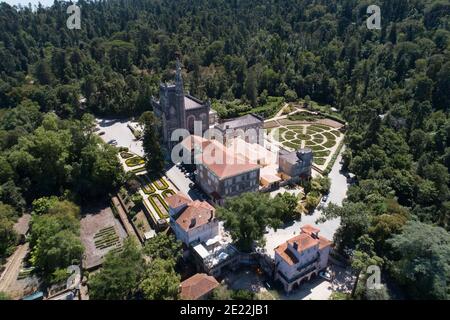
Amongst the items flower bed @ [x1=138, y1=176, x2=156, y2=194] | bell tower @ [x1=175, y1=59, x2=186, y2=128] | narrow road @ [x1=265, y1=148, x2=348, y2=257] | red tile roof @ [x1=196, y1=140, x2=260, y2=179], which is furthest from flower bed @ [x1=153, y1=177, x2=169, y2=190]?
narrow road @ [x1=265, y1=148, x2=348, y2=257]

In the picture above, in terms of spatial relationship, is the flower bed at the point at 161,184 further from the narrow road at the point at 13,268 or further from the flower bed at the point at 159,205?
the narrow road at the point at 13,268

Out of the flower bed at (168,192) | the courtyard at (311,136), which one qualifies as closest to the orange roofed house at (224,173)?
the flower bed at (168,192)

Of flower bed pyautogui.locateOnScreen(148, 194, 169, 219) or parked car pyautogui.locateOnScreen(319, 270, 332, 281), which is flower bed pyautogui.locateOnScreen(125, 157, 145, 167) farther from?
parked car pyautogui.locateOnScreen(319, 270, 332, 281)

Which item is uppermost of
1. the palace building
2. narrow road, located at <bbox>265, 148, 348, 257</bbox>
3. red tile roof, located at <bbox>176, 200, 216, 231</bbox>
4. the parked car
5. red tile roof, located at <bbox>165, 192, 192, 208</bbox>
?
the palace building

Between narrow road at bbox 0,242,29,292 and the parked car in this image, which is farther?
narrow road at bbox 0,242,29,292

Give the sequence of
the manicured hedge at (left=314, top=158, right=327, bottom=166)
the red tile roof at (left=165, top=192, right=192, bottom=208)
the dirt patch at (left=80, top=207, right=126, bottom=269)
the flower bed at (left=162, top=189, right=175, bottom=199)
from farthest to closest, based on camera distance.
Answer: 1. the manicured hedge at (left=314, top=158, right=327, bottom=166)
2. the flower bed at (left=162, top=189, right=175, bottom=199)
3. the dirt patch at (left=80, top=207, right=126, bottom=269)
4. the red tile roof at (left=165, top=192, right=192, bottom=208)

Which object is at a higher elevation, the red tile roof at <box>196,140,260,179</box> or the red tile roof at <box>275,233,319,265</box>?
the red tile roof at <box>196,140,260,179</box>

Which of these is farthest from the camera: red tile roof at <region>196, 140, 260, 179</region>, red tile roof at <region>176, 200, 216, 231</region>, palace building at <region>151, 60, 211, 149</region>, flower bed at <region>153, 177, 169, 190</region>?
palace building at <region>151, 60, 211, 149</region>
